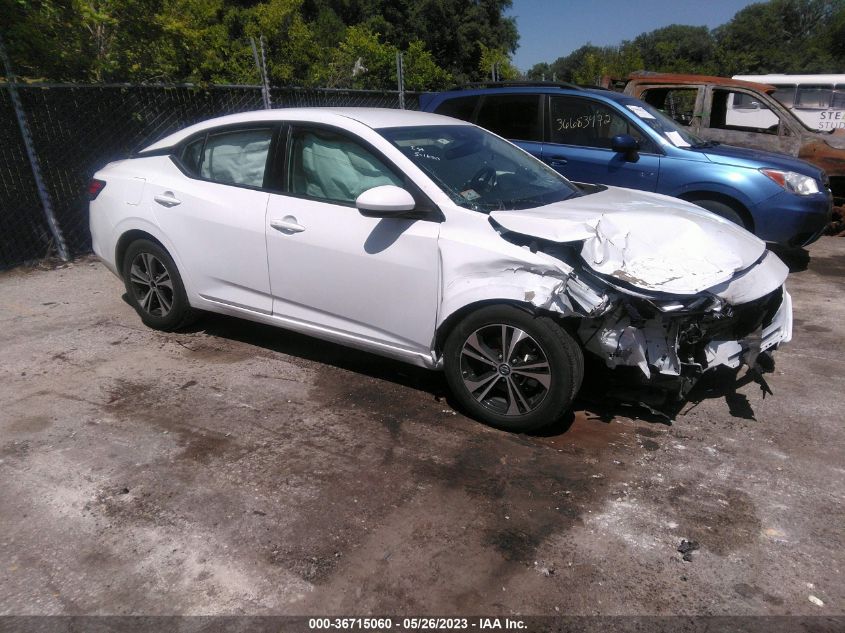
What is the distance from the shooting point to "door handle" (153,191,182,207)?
181 inches

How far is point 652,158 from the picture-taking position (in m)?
6.59

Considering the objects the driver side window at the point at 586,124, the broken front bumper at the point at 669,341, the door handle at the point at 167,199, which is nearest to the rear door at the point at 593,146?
the driver side window at the point at 586,124

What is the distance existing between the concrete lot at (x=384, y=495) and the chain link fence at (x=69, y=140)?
303 centimetres

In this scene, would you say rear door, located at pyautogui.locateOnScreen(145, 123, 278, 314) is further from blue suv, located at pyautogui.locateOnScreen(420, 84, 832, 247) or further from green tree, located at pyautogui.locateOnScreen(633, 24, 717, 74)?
green tree, located at pyautogui.locateOnScreen(633, 24, 717, 74)

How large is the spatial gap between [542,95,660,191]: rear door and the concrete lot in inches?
106

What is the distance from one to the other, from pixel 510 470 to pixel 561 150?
4635 mm

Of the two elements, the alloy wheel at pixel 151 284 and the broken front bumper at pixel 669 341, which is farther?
the alloy wheel at pixel 151 284

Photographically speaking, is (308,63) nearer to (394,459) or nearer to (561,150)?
(561,150)

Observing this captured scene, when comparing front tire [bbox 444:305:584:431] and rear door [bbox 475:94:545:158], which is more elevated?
rear door [bbox 475:94:545:158]

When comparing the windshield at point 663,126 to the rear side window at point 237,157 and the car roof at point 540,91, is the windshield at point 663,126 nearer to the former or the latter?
the car roof at point 540,91

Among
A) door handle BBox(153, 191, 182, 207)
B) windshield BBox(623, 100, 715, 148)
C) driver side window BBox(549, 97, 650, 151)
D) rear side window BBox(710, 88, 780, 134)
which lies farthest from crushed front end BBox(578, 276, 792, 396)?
rear side window BBox(710, 88, 780, 134)

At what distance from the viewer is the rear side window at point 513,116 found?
284 inches

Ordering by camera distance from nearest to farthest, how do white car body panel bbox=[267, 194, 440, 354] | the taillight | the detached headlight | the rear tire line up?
white car body panel bbox=[267, 194, 440, 354] < the taillight < the detached headlight < the rear tire

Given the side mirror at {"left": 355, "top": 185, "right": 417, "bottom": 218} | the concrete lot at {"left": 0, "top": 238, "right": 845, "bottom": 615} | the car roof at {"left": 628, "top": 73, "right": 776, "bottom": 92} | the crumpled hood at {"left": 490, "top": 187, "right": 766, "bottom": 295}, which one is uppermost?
the car roof at {"left": 628, "top": 73, "right": 776, "bottom": 92}
